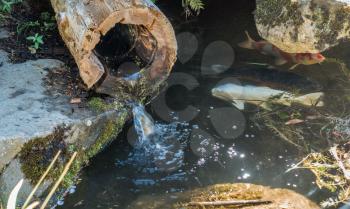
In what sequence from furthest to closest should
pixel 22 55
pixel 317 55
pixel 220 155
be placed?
pixel 317 55
pixel 22 55
pixel 220 155

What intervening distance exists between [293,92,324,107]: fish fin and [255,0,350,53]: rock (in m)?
0.82

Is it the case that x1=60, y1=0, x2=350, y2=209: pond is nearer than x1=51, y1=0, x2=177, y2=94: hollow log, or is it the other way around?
x1=51, y1=0, x2=177, y2=94: hollow log

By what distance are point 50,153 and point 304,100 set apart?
3246 mm

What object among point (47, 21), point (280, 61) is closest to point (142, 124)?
point (47, 21)

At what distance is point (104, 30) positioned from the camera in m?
4.39

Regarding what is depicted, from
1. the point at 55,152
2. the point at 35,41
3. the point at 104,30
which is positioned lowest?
the point at 55,152

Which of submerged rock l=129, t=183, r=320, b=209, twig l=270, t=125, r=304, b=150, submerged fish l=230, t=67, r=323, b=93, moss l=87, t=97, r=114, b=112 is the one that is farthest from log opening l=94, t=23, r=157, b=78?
twig l=270, t=125, r=304, b=150

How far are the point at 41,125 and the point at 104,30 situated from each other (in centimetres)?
113

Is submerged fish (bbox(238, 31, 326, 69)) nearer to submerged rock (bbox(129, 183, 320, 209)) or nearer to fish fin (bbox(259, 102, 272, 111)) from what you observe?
fish fin (bbox(259, 102, 272, 111))

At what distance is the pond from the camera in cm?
447

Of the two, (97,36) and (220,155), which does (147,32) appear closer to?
(97,36)

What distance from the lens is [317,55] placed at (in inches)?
248

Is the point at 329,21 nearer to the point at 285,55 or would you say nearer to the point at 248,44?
the point at 285,55

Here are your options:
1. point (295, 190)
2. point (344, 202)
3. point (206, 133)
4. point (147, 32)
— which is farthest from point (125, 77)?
point (344, 202)
